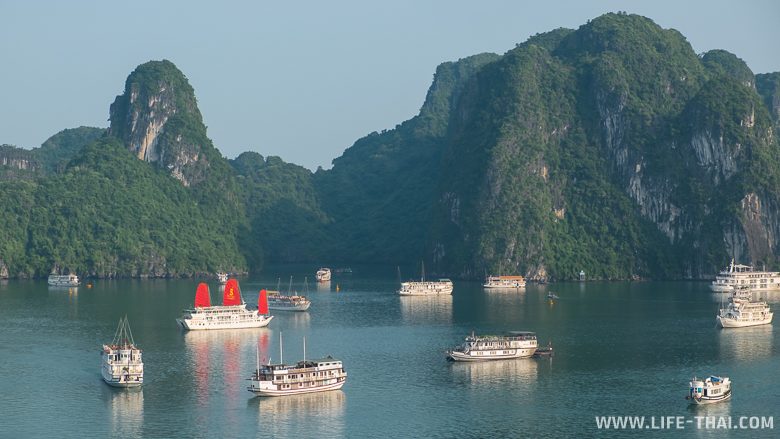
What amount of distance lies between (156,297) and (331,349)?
7062cm

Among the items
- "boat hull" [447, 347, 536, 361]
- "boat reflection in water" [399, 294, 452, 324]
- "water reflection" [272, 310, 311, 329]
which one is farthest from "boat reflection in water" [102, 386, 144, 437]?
"boat reflection in water" [399, 294, 452, 324]

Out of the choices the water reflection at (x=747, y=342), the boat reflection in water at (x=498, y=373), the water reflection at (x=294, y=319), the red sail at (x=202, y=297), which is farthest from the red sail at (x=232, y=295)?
the water reflection at (x=747, y=342)

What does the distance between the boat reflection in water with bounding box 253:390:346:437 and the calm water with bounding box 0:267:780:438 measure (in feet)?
0.50

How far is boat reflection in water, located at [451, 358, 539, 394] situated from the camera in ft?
341

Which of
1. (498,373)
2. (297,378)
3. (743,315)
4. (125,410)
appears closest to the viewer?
(125,410)

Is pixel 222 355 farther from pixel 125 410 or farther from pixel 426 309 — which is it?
pixel 426 309

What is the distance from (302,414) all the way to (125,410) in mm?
14242

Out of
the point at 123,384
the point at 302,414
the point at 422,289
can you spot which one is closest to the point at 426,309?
the point at 422,289

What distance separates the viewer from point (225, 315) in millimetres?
144250

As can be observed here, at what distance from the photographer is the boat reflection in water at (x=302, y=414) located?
86.3 metres

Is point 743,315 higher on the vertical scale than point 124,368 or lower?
higher

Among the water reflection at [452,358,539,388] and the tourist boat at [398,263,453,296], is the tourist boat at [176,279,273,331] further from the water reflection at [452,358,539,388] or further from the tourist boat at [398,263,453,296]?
the tourist boat at [398,263,453,296]

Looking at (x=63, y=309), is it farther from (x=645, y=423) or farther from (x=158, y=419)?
(x=645, y=423)

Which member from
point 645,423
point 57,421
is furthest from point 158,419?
point 645,423
